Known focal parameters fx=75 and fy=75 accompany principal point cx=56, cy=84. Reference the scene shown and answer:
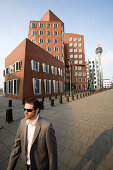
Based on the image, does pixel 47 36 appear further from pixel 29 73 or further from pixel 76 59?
pixel 29 73

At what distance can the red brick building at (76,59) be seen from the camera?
36938mm

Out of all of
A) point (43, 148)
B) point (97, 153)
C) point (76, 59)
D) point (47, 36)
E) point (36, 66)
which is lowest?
point (97, 153)

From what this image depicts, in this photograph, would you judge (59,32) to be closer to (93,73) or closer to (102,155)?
(102,155)

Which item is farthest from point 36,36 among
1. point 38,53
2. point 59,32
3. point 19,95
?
point 19,95

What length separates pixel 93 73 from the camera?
2414 inches

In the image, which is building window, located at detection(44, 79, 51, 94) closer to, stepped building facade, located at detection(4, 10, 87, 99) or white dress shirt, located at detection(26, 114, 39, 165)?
stepped building facade, located at detection(4, 10, 87, 99)

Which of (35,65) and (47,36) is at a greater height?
(47,36)

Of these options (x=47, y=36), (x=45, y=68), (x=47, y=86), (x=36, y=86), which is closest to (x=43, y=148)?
(x=36, y=86)

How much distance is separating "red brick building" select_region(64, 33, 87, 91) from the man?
35959mm

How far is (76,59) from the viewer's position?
122 ft

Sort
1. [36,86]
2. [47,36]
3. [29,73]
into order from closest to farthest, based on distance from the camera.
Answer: [29,73] < [36,86] < [47,36]

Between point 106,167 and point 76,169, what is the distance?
28.5 inches

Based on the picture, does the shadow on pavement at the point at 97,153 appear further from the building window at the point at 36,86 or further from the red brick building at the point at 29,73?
the building window at the point at 36,86

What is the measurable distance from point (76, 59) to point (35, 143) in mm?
39820
